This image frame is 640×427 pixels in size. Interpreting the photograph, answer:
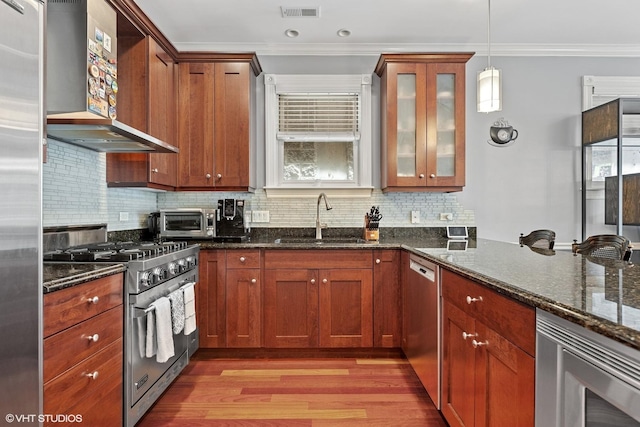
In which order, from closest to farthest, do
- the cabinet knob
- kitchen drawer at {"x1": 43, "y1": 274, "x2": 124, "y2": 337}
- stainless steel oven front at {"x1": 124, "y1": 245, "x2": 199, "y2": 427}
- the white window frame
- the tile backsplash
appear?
1. kitchen drawer at {"x1": 43, "y1": 274, "x2": 124, "y2": 337}
2. the cabinet knob
3. stainless steel oven front at {"x1": 124, "y1": 245, "x2": 199, "y2": 427}
4. the tile backsplash
5. the white window frame

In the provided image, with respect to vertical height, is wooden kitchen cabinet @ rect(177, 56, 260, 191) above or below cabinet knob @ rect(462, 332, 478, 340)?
above

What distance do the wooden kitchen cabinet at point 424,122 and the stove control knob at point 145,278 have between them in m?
2.02

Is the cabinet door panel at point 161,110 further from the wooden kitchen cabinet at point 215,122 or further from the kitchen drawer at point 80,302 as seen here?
the kitchen drawer at point 80,302

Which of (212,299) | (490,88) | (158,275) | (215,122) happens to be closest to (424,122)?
(490,88)

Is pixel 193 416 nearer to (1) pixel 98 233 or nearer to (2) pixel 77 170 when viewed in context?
(1) pixel 98 233

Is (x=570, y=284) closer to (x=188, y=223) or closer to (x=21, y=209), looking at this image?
(x=21, y=209)

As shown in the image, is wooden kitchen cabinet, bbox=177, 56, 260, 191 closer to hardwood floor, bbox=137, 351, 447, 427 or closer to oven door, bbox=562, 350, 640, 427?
hardwood floor, bbox=137, 351, 447, 427

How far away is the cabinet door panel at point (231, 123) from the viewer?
121 inches

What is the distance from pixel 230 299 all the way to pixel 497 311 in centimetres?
204

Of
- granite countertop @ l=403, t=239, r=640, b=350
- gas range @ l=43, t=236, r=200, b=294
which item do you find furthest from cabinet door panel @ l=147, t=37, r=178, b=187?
granite countertop @ l=403, t=239, r=640, b=350

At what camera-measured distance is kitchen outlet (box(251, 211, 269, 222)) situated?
3.40m

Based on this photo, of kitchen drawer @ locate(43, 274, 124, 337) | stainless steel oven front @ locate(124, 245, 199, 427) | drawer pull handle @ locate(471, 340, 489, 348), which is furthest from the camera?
stainless steel oven front @ locate(124, 245, 199, 427)

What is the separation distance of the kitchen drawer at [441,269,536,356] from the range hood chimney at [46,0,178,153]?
6.20 ft

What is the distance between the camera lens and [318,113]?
134 inches
